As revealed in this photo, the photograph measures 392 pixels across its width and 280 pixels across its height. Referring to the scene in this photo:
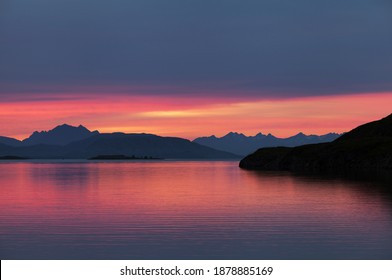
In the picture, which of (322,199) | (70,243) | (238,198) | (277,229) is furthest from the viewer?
(238,198)

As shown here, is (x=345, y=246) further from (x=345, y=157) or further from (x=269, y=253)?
(x=345, y=157)

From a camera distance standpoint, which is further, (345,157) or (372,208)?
(345,157)

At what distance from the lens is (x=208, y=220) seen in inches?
2180

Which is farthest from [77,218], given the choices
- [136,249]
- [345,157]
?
[345,157]

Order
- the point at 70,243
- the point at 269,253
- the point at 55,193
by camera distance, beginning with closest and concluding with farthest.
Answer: the point at 269,253, the point at 70,243, the point at 55,193

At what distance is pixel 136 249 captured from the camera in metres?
39.6

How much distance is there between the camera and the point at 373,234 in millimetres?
44812

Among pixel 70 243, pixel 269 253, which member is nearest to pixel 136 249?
pixel 70 243

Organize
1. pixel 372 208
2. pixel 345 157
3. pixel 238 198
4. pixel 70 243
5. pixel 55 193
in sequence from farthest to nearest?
pixel 345 157 → pixel 55 193 → pixel 238 198 → pixel 372 208 → pixel 70 243

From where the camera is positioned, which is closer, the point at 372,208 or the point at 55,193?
the point at 372,208

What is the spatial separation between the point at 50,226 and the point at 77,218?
237 inches

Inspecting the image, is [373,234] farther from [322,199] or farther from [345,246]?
[322,199]

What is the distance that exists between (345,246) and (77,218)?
27.1 meters

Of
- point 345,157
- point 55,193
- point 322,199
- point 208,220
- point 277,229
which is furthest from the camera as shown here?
point 345,157
